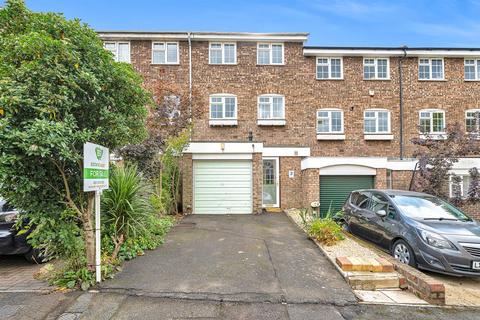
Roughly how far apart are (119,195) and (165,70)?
10.0m

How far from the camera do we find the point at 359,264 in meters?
5.15

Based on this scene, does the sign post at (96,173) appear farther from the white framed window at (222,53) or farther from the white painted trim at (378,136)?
the white painted trim at (378,136)

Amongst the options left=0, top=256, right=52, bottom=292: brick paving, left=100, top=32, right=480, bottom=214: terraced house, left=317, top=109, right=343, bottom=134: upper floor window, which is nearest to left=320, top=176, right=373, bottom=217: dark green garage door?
left=100, top=32, right=480, bottom=214: terraced house

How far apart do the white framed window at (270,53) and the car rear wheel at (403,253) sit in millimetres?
11239

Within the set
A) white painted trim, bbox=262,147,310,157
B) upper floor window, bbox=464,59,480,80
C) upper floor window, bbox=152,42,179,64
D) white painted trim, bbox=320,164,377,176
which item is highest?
upper floor window, bbox=152,42,179,64

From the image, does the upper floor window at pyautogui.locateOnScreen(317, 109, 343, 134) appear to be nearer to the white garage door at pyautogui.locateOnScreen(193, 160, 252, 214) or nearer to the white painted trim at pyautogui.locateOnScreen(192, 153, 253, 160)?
the white painted trim at pyautogui.locateOnScreen(192, 153, 253, 160)

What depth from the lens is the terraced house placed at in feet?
46.9

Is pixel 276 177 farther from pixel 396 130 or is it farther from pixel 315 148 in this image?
pixel 396 130

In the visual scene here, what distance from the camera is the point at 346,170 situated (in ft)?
39.4

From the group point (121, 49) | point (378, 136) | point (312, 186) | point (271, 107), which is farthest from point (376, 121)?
point (121, 49)

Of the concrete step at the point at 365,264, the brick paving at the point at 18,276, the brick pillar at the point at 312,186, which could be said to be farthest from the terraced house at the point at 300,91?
the brick paving at the point at 18,276

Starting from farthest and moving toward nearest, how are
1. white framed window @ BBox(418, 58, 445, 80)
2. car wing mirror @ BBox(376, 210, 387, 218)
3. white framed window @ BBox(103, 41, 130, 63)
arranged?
white framed window @ BBox(418, 58, 445, 80) → white framed window @ BBox(103, 41, 130, 63) → car wing mirror @ BBox(376, 210, 387, 218)

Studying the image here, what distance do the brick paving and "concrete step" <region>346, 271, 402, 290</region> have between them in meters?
4.91

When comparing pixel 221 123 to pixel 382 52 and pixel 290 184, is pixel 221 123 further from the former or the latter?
pixel 382 52
